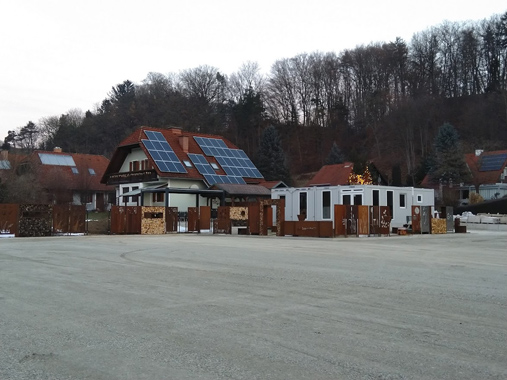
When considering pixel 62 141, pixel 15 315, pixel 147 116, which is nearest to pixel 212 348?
pixel 15 315

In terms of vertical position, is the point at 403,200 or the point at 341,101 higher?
the point at 341,101

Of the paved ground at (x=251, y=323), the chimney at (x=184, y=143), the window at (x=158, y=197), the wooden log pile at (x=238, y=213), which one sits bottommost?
the paved ground at (x=251, y=323)

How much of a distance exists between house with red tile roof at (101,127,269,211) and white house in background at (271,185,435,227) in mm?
13795

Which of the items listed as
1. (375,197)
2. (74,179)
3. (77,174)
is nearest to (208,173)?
(74,179)

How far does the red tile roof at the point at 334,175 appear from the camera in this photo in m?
57.2

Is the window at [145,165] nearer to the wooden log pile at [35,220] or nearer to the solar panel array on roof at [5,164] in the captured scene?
the solar panel array on roof at [5,164]

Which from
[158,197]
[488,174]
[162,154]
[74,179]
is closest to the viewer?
[158,197]

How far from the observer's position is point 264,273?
12336 mm

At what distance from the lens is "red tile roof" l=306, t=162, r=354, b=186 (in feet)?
188

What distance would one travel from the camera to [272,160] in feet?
231

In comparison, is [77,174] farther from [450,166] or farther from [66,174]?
[450,166]

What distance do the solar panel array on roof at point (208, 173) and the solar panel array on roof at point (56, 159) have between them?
65.9 ft

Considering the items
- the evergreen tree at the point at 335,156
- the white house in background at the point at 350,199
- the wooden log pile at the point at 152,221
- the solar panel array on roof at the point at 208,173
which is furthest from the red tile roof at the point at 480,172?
the wooden log pile at the point at 152,221

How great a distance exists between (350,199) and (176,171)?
75.1ft
